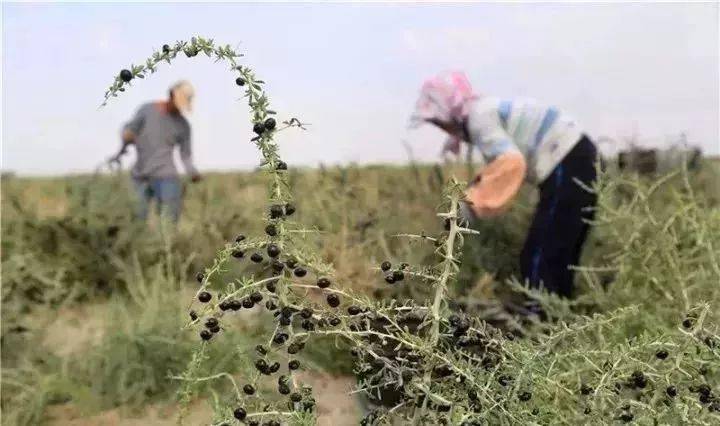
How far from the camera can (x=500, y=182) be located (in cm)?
365

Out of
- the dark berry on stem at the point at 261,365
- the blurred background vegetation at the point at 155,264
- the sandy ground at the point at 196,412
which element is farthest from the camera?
the blurred background vegetation at the point at 155,264

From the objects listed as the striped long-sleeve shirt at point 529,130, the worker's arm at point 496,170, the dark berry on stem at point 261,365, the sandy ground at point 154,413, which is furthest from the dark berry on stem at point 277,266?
the striped long-sleeve shirt at point 529,130

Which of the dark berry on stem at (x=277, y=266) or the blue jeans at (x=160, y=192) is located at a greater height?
the dark berry on stem at (x=277, y=266)

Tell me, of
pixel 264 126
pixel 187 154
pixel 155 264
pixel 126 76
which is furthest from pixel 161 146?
pixel 264 126

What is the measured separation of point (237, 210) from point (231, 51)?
4.52 m

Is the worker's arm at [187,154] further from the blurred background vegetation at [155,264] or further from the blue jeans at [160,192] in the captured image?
the blurred background vegetation at [155,264]

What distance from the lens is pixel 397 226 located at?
13.7 ft

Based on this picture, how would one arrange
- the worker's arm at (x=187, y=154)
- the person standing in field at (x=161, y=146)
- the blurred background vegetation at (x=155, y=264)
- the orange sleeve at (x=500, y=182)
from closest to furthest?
the blurred background vegetation at (x=155, y=264) < the orange sleeve at (x=500, y=182) < the person standing in field at (x=161, y=146) < the worker's arm at (x=187, y=154)

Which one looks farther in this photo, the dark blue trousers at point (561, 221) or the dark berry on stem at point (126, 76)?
the dark blue trousers at point (561, 221)

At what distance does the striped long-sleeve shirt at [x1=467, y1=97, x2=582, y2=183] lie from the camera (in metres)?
3.76

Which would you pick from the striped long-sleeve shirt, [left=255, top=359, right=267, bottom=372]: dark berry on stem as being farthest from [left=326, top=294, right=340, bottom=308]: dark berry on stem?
the striped long-sleeve shirt

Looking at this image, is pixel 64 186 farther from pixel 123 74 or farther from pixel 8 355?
pixel 123 74

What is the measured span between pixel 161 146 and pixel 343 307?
4254 mm

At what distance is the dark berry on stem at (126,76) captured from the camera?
3.90 feet
